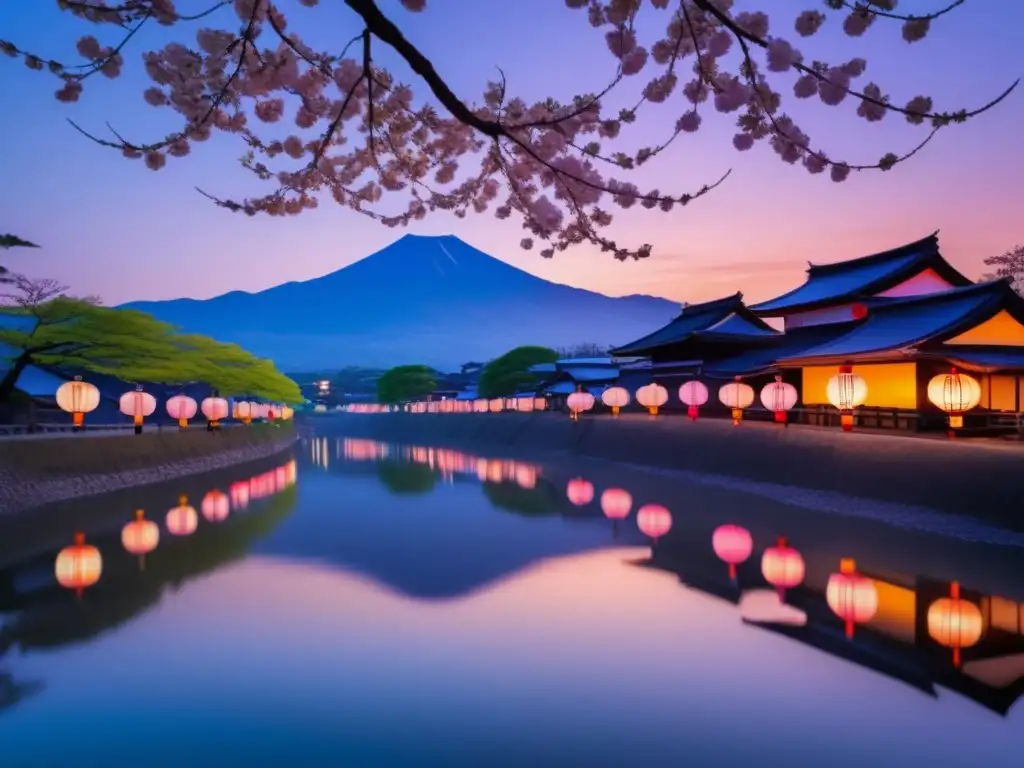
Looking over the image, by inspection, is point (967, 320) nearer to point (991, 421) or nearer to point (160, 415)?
point (991, 421)

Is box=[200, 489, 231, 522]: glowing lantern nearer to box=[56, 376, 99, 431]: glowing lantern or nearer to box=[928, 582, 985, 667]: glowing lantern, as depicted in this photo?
box=[56, 376, 99, 431]: glowing lantern

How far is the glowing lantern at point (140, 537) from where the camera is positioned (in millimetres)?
14345

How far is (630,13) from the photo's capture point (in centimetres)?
421

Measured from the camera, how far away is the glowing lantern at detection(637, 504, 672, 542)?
16719mm

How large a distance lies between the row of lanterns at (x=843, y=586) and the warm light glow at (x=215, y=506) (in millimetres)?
9915

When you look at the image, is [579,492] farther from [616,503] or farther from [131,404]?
[131,404]

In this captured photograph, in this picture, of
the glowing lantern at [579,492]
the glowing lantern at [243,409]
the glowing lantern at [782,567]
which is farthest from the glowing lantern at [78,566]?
the glowing lantern at [243,409]

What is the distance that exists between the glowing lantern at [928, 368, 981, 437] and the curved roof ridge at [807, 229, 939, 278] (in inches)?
526

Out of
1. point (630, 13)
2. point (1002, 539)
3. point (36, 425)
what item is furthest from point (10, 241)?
point (1002, 539)

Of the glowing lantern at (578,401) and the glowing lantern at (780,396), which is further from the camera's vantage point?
the glowing lantern at (578,401)

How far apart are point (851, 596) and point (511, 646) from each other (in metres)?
5.17

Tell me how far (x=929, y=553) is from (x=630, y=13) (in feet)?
40.8

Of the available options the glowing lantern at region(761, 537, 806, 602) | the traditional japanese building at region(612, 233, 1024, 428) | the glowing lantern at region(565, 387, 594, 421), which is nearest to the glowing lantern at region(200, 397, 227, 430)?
the glowing lantern at region(565, 387, 594, 421)

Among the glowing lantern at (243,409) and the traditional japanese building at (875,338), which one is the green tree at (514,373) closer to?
the traditional japanese building at (875,338)
